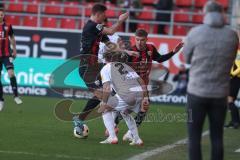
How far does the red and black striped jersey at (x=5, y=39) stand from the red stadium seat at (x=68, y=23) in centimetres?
692

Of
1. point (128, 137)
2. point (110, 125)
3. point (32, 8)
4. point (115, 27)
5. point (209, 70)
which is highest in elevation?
point (209, 70)

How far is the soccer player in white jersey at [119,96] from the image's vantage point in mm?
11891

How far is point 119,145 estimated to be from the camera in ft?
39.4

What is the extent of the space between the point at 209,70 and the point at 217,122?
612 millimetres

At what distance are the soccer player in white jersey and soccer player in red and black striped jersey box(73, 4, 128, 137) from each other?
330 millimetres

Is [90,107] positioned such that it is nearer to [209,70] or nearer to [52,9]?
[209,70]

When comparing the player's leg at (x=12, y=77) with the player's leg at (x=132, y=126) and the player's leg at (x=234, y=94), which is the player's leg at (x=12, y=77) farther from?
the player's leg at (x=132, y=126)

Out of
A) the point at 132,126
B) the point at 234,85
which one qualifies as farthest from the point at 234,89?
the point at 132,126

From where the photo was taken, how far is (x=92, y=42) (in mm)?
12375

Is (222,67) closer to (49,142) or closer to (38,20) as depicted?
(49,142)

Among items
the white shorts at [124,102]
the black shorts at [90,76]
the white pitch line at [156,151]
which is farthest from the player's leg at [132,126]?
the black shorts at [90,76]

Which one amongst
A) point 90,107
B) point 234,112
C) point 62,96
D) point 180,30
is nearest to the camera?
point 90,107

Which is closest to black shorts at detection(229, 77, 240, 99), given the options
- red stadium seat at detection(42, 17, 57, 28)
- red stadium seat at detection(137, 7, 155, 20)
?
red stadium seat at detection(137, 7, 155, 20)

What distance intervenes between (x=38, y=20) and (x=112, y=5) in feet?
9.02
